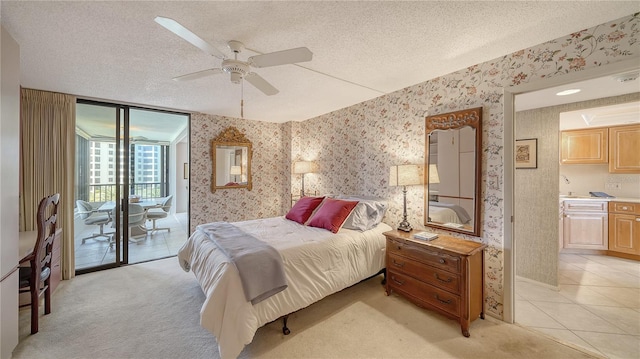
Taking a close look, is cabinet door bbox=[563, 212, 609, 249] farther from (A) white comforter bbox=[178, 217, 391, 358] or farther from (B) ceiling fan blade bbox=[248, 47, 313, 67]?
(B) ceiling fan blade bbox=[248, 47, 313, 67]

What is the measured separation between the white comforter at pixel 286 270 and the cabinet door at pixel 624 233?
391 cm

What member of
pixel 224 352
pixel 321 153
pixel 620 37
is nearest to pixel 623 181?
pixel 620 37

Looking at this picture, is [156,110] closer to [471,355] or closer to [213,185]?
[213,185]

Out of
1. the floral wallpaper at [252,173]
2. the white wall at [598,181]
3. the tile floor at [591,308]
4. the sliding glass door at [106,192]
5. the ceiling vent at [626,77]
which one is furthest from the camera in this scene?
the floral wallpaper at [252,173]

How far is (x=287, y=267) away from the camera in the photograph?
2.00 m

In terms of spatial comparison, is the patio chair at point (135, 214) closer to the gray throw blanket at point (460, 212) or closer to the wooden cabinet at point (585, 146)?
the gray throw blanket at point (460, 212)

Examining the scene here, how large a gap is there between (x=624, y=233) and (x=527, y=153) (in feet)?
7.93

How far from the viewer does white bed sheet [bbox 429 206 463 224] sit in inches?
98.0

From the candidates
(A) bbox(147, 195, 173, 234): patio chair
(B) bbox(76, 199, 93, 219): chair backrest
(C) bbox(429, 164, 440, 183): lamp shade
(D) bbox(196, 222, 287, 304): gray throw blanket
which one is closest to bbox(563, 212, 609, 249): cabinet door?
(C) bbox(429, 164, 440, 183): lamp shade

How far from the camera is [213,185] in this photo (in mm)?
4145

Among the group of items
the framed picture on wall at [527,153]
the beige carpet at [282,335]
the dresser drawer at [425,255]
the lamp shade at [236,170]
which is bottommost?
the beige carpet at [282,335]

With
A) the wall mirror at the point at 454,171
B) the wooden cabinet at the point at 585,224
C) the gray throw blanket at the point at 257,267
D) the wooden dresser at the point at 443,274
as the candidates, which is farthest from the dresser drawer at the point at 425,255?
the wooden cabinet at the point at 585,224

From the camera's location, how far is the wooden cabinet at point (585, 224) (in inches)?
147

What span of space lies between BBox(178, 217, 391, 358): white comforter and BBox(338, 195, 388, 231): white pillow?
93mm
